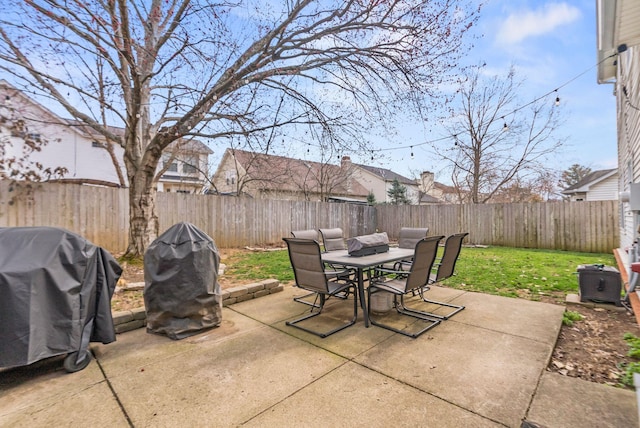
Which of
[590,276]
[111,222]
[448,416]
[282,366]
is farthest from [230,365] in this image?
[111,222]

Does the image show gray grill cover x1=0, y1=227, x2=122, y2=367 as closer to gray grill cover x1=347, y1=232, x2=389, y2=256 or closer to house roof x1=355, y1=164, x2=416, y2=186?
gray grill cover x1=347, y1=232, x2=389, y2=256

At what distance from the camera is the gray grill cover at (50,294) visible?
203 cm

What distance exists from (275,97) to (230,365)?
5.25 m

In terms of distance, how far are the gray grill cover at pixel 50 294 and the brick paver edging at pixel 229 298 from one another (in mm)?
727

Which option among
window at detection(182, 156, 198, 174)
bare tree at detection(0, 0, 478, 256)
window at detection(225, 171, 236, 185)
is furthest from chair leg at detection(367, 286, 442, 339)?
window at detection(225, 171, 236, 185)

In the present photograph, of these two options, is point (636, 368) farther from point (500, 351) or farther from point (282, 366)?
point (282, 366)

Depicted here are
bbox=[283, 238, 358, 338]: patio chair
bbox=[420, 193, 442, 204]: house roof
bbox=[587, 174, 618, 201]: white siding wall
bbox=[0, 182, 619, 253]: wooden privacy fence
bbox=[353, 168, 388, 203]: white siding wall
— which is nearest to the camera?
bbox=[283, 238, 358, 338]: patio chair

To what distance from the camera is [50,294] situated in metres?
2.19

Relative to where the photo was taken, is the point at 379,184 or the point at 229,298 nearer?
the point at 229,298

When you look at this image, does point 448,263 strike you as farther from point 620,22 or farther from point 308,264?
point 620,22

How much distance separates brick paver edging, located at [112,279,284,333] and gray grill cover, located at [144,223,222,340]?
11.1 inches

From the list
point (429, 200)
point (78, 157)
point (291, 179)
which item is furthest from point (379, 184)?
Answer: point (78, 157)

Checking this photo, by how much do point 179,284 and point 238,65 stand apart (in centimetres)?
427

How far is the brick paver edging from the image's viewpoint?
3.21 m
